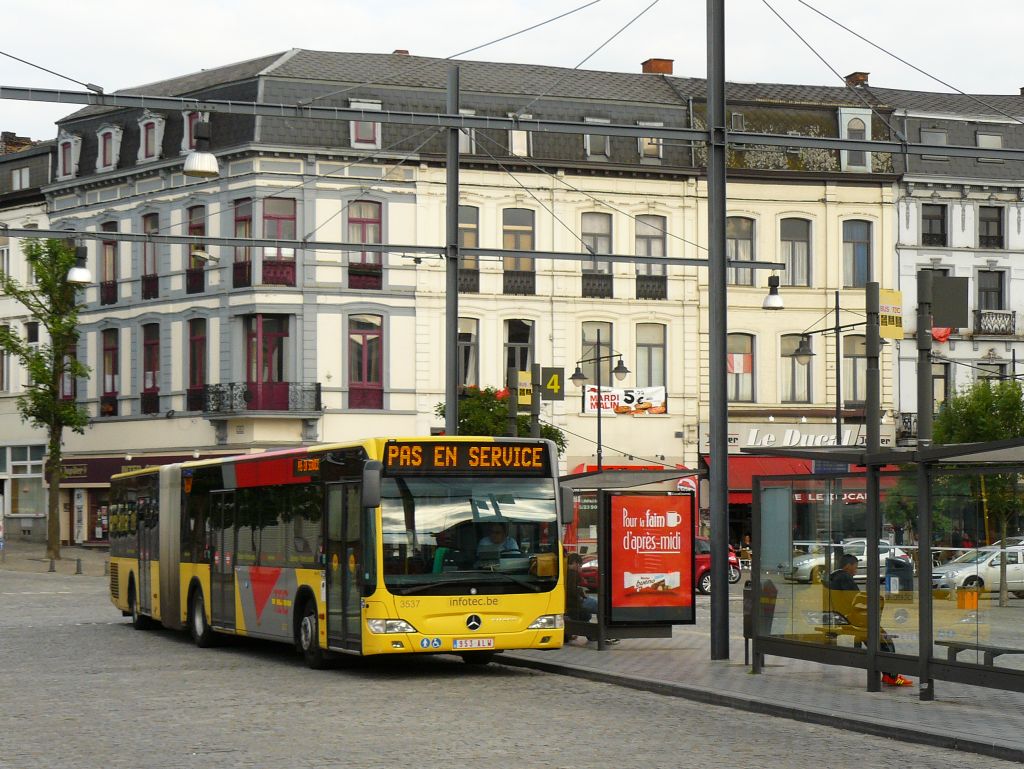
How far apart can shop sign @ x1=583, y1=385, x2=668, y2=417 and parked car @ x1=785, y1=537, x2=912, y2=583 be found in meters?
36.8

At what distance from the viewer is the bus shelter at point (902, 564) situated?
48.0 feet

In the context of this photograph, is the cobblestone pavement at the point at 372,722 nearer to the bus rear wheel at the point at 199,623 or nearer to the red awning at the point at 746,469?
the bus rear wheel at the point at 199,623

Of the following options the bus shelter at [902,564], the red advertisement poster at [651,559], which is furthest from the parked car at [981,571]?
the red advertisement poster at [651,559]

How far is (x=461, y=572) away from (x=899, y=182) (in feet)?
133

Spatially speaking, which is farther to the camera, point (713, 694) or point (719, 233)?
point (719, 233)

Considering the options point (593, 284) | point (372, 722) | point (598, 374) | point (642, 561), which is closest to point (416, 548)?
point (642, 561)

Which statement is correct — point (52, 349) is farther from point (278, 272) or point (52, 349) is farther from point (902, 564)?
point (902, 564)

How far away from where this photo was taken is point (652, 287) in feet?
181

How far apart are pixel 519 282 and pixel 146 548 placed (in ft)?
88.6

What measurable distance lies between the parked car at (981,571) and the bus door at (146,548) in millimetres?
15113

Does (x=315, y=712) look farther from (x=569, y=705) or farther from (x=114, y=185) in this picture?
(x=114, y=185)

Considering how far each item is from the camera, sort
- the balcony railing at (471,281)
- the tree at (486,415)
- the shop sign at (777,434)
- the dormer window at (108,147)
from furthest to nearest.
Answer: the dormer window at (108,147) < the shop sign at (777,434) < the balcony railing at (471,281) < the tree at (486,415)

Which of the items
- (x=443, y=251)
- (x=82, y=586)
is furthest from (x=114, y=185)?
(x=443, y=251)

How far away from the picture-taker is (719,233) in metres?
20.2
